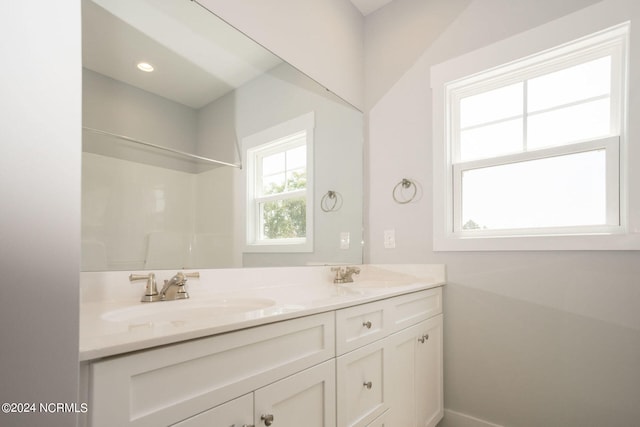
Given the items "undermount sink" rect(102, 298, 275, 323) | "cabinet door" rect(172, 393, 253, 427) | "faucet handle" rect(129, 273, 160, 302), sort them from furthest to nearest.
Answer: "faucet handle" rect(129, 273, 160, 302) → "undermount sink" rect(102, 298, 275, 323) → "cabinet door" rect(172, 393, 253, 427)

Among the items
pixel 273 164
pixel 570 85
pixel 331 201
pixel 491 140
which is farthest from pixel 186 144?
pixel 570 85

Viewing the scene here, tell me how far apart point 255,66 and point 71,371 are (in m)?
1.42

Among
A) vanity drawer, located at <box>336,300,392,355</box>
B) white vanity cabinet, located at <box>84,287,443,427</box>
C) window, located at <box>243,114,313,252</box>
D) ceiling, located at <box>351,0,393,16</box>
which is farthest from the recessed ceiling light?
ceiling, located at <box>351,0,393,16</box>

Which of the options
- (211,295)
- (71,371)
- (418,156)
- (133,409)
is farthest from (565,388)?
(71,371)

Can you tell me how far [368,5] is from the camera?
2.23m

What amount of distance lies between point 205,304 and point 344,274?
0.90m

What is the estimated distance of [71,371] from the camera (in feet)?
1.24

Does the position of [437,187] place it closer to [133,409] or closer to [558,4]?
[558,4]

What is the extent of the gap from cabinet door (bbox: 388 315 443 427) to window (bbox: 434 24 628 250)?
1.69 feet

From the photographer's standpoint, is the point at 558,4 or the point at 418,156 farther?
the point at 418,156

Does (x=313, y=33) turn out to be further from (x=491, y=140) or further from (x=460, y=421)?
(x=460, y=421)

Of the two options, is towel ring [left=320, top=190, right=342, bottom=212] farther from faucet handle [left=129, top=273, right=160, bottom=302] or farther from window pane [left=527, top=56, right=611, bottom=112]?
window pane [left=527, top=56, right=611, bottom=112]

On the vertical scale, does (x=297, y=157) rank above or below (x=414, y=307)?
above

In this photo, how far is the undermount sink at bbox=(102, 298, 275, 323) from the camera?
93 cm
